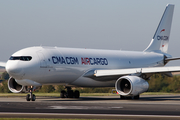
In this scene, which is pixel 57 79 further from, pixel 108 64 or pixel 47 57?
pixel 108 64

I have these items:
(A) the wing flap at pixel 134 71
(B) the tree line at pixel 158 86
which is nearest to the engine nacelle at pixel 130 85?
(A) the wing flap at pixel 134 71

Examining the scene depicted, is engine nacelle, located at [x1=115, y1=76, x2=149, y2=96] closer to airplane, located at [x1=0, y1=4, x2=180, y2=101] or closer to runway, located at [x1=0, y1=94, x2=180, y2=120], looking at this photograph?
airplane, located at [x1=0, y1=4, x2=180, y2=101]

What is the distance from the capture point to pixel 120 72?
26938 mm

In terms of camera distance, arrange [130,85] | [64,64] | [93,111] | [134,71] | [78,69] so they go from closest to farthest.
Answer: [93,111], [130,85], [64,64], [134,71], [78,69]

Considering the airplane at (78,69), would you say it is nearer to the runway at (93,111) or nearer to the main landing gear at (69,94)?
the main landing gear at (69,94)

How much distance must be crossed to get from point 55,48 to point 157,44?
13911 millimetres

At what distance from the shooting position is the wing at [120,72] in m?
25.6

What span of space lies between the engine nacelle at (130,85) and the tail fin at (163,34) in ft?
34.9

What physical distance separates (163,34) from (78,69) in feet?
45.1

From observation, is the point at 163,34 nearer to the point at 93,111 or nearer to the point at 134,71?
the point at 134,71

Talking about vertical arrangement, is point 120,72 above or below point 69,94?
above

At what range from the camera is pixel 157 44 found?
3625 cm

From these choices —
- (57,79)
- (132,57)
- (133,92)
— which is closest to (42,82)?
(57,79)

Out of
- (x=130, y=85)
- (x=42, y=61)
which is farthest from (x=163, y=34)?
(x=42, y=61)
